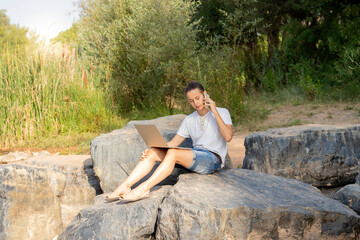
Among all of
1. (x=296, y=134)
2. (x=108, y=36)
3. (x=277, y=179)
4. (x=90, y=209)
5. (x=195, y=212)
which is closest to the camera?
(x=195, y=212)

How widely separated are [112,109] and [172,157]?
5598 millimetres

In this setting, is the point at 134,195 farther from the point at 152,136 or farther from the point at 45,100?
the point at 45,100

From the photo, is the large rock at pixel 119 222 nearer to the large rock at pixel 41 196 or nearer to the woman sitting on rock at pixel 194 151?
the woman sitting on rock at pixel 194 151

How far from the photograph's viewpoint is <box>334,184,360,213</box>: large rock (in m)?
3.47

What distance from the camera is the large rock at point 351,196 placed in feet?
11.4

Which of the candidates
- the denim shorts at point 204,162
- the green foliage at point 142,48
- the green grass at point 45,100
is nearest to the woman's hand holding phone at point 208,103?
the denim shorts at point 204,162

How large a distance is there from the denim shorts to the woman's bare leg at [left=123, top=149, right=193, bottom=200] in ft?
0.18

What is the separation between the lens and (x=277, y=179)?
371 cm

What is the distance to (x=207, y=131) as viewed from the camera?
3881 mm

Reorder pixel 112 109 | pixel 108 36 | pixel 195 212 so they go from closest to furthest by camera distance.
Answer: pixel 195 212, pixel 112 109, pixel 108 36

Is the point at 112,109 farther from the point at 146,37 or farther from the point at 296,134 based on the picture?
the point at 296,134

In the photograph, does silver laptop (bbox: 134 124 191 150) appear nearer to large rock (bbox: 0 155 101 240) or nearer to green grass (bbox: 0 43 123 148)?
large rock (bbox: 0 155 101 240)

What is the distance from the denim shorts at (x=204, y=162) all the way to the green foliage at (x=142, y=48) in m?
5.38

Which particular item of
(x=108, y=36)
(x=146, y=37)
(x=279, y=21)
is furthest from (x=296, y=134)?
(x=279, y=21)
